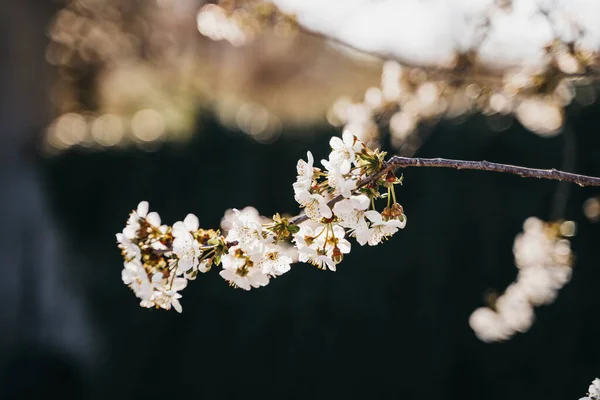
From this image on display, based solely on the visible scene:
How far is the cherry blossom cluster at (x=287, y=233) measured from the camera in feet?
3.29

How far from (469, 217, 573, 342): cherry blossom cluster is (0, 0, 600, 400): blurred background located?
7.3 inches

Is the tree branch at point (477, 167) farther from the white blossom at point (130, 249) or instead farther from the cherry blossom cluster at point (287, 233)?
the white blossom at point (130, 249)

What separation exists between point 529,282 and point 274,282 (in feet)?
5.49

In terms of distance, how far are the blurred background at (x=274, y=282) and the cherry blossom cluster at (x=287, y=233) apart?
0.72 m

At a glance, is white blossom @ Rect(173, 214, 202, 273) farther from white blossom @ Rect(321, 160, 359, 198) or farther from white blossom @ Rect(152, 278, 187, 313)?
white blossom @ Rect(321, 160, 359, 198)

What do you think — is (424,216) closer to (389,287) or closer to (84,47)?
(389,287)

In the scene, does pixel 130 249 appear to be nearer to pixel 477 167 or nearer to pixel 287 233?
pixel 287 233

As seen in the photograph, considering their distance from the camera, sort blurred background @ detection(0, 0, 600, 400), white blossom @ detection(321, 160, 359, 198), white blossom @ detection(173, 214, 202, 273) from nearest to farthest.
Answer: white blossom @ detection(321, 160, 359, 198) → white blossom @ detection(173, 214, 202, 273) → blurred background @ detection(0, 0, 600, 400)

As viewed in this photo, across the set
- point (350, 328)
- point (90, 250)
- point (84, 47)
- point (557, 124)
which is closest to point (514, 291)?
point (557, 124)

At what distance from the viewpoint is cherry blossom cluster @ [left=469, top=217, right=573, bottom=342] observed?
1.86 meters

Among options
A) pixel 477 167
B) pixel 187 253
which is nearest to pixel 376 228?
pixel 477 167

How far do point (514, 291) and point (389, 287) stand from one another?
1.04m

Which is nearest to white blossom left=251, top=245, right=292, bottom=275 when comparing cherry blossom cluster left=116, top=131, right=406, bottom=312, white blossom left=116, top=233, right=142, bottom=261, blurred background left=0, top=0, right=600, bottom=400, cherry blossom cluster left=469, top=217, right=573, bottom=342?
cherry blossom cluster left=116, top=131, right=406, bottom=312

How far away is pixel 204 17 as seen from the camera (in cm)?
201
